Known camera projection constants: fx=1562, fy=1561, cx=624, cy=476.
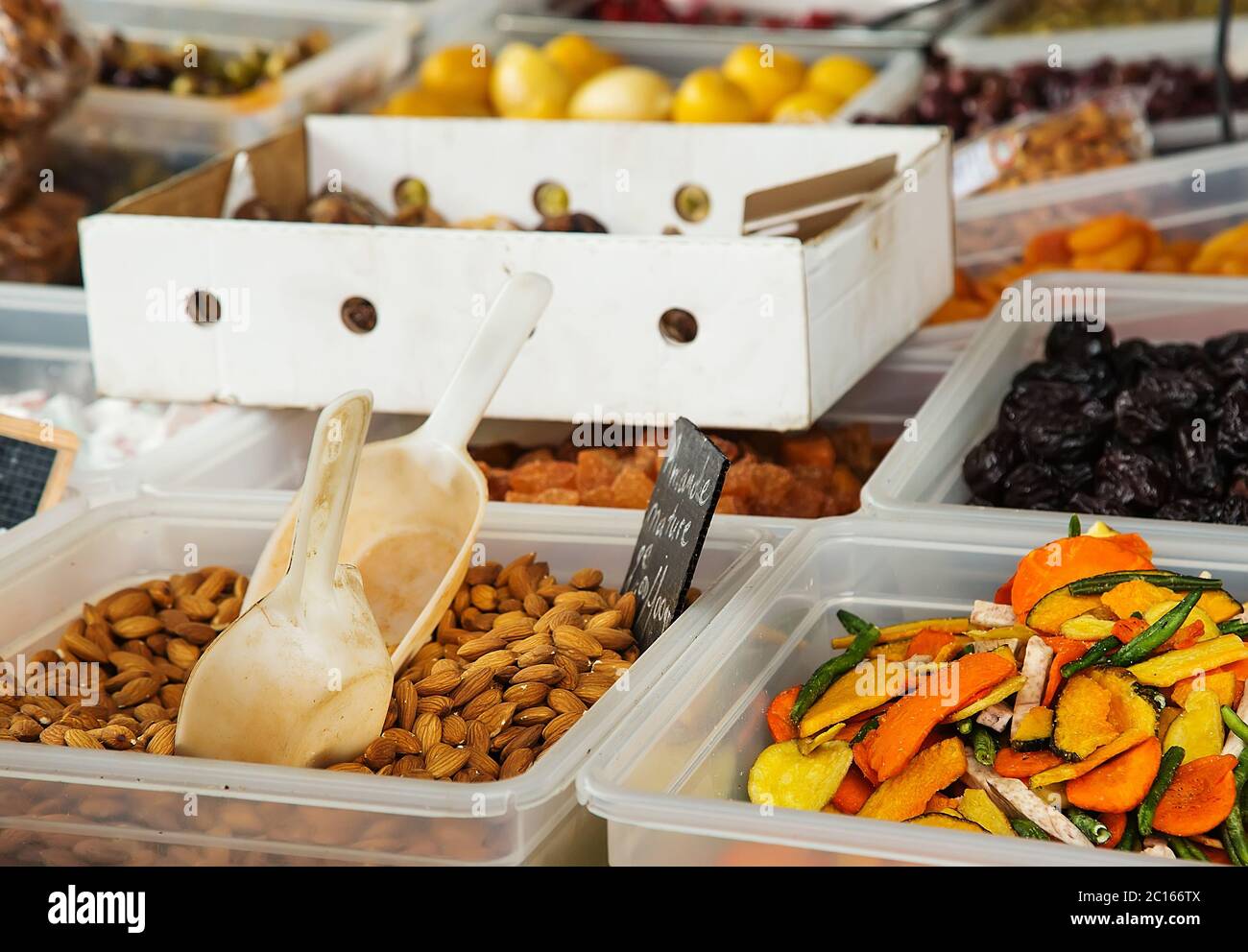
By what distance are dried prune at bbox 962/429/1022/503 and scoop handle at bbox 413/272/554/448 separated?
1.81ft

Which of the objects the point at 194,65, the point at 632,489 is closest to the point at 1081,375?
the point at 632,489

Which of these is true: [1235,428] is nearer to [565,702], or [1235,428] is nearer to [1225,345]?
[1225,345]

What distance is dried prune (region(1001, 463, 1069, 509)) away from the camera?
1.74m

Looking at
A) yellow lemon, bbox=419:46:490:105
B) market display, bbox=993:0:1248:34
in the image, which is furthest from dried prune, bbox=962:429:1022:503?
market display, bbox=993:0:1248:34

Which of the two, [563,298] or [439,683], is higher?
[563,298]

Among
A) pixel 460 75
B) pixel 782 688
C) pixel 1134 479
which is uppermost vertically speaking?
pixel 460 75

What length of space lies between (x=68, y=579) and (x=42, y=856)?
0.50 meters

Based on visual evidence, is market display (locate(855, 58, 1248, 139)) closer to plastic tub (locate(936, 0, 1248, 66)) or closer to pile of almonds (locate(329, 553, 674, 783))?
plastic tub (locate(936, 0, 1248, 66))

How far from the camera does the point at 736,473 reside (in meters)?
1.81

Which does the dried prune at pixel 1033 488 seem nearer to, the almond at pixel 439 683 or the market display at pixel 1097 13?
the almond at pixel 439 683

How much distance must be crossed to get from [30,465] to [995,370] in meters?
1.19

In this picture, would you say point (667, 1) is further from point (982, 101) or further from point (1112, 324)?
point (1112, 324)

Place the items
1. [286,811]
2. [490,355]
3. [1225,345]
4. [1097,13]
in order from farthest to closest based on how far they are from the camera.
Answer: [1097,13] < [1225,345] < [490,355] < [286,811]
